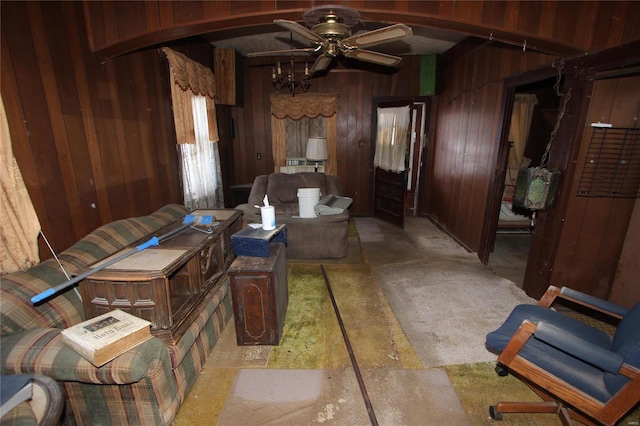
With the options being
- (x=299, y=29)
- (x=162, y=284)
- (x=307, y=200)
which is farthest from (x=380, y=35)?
(x=162, y=284)

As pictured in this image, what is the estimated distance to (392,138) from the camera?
5.20m

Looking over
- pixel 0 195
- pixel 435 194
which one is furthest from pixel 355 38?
pixel 435 194

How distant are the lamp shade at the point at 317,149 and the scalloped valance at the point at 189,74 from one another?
1820mm

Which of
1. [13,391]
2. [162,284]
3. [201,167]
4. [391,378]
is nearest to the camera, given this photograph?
[13,391]

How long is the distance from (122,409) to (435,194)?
5.30 metres

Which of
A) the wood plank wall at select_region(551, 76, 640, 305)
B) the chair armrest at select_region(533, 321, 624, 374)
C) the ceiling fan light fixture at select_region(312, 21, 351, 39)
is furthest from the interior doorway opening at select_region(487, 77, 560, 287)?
the ceiling fan light fixture at select_region(312, 21, 351, 39)

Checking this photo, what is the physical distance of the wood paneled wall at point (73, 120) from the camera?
5.81ft

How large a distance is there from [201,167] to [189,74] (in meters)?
→ 1.12

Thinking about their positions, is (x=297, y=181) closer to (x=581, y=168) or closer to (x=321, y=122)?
(x=321, y=122)

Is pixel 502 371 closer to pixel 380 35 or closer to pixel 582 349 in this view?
pixel 582 349

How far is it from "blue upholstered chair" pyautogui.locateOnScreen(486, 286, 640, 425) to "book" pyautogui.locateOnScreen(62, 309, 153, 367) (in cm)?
191

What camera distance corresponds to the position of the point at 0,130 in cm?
153

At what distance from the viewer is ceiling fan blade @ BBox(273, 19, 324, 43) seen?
6.80 feet

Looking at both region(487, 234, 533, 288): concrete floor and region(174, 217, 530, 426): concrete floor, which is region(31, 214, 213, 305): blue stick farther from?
region(487, 234, 533, 288): concrete floor
